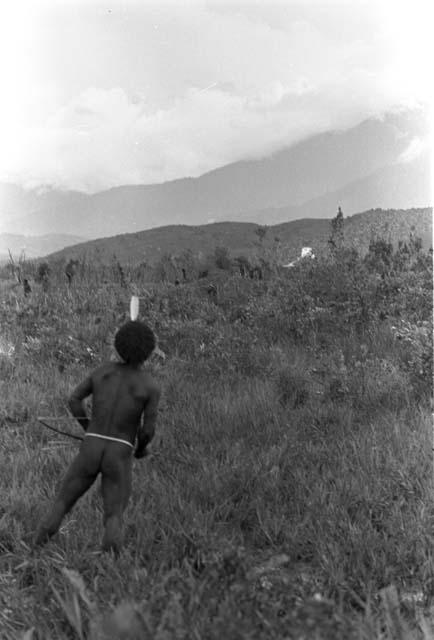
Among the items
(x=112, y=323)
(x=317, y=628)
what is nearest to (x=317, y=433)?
(x=317, y=628)

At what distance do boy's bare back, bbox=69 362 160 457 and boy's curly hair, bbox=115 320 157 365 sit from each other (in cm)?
7

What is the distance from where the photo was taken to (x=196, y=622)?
202cm

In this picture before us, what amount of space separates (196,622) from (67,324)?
6608 mm

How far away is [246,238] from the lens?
15.7 meters

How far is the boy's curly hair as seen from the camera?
9.91ft

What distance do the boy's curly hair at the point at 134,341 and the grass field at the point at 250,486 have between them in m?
0.89

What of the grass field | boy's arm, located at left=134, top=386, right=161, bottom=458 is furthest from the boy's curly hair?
the grass field

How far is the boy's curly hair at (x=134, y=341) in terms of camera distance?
302cm

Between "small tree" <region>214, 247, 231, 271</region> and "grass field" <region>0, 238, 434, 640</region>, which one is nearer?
"grass field" <region>0, 238, 434, 640</region>

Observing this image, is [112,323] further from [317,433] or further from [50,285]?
[317,433]

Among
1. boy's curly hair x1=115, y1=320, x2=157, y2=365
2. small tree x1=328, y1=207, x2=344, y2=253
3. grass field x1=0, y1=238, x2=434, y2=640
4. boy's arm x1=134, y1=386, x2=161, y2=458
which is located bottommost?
grass field x1=0, y1=238, x2=434, y2=640

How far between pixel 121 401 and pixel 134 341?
0.96 ft

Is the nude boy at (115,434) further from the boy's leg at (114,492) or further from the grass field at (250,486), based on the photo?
the grass field at (250,486)

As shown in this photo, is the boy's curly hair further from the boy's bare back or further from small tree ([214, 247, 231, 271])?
small tree ([214, 247, 231, 271])
